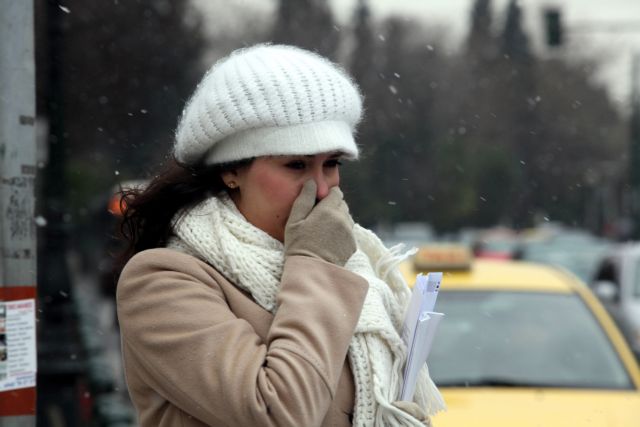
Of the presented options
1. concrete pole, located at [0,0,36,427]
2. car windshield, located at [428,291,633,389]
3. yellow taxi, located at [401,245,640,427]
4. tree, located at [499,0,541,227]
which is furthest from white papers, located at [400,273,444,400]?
tree, located at [499,0,541,227]

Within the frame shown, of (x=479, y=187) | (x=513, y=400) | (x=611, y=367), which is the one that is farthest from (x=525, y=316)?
(x=479, y=187)

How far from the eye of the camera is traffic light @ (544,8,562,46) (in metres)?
21.3

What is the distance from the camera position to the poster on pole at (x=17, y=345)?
315 cm

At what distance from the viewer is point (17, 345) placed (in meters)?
3.19

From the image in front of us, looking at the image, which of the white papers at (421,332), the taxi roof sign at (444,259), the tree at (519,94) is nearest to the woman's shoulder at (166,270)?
the white papers at (421,332)

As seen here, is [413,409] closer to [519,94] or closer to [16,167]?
[16,167]

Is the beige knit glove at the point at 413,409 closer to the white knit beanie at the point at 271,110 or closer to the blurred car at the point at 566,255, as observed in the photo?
the white knit beanie at the point at 271,110

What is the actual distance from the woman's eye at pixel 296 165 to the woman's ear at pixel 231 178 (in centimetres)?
14

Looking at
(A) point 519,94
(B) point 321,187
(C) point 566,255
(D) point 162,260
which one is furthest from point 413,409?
(A) point 519,94

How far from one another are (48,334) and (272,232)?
669cm

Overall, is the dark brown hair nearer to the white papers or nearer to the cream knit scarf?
the cream knit scarf

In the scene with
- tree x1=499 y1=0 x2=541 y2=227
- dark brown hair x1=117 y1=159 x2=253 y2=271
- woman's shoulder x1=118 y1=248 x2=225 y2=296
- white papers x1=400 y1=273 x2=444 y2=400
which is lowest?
tree x1=499 y1=0 x2=541 y2=227

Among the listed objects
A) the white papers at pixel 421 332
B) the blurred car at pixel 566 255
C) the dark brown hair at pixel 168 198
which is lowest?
the blurred car at pixel 566 255

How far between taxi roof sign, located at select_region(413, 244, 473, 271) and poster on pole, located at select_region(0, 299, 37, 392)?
10.4 ft
